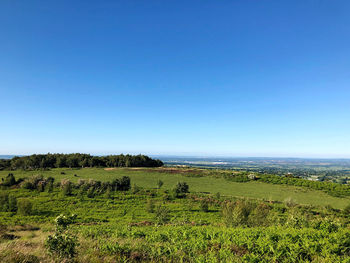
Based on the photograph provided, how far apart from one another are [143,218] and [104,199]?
2084 centimetres

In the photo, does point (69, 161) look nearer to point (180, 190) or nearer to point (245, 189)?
point (180, 190)

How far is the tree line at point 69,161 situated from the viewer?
112750 mm

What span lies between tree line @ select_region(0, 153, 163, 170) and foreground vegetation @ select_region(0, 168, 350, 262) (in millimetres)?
33861

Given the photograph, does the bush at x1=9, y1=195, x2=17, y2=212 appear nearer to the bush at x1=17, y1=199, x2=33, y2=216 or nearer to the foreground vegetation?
the foreground vegetation

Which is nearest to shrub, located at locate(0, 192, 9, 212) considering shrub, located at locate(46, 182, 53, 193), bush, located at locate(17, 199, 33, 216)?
bush, located at locate(17, 199, 33, 216)

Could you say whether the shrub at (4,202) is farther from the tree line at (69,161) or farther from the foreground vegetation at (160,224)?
the tree line at (69,161)

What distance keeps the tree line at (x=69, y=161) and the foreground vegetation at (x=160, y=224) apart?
111 ft

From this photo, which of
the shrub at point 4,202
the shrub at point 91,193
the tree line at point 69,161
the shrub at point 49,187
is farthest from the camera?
the tree line at point 69,161

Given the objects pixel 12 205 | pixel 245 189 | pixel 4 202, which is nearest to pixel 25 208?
pixel 12 205

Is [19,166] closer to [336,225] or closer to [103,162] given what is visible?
[103,162]

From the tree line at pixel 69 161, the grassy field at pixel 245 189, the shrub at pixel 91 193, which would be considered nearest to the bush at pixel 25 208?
the shrub at pixel 91 193

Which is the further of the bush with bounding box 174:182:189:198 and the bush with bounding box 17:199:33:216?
the bush with bounding box 174:182:189:198

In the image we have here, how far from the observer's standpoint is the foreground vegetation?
9.34 metres

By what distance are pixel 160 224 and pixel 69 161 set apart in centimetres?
10726
